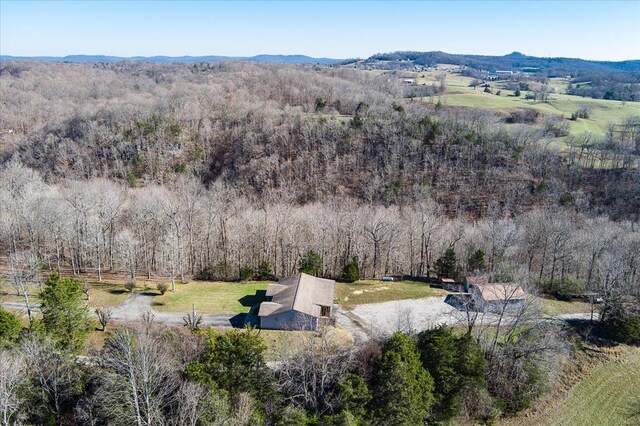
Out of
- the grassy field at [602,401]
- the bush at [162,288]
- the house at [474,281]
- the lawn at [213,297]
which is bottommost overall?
the grassy field at [602,401]

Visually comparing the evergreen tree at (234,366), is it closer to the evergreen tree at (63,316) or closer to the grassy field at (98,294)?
the evergreen tree at (63,316)

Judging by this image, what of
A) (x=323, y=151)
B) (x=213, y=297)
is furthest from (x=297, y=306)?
(x=323, y=151)

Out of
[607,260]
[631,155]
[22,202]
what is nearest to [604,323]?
[607,260]

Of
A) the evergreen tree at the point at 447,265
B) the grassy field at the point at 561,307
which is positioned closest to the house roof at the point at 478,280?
the evergreen tree at the point at 447,265

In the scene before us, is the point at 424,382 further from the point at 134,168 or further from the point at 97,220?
the point at 134,168

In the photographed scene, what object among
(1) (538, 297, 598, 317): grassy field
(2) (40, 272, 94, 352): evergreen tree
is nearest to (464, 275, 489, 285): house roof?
(1) (538, 297, 598, 317): grassy field

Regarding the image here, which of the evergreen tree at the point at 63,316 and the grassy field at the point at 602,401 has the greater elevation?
the evergreen tree at the point at 63,316
